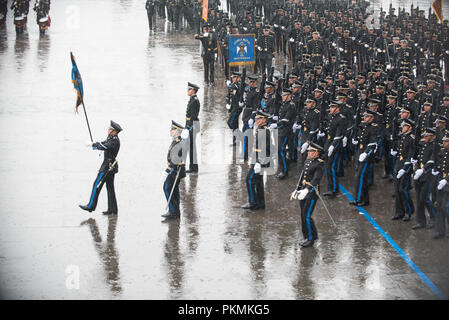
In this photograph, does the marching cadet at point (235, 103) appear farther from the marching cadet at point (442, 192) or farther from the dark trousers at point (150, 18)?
the dark trousers at point (150, 18)

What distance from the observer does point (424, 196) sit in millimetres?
11023

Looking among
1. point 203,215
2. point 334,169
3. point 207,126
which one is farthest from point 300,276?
point 207,126

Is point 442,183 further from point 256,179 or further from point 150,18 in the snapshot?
point 150,18

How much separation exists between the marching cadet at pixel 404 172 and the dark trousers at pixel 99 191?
4377 millimetres

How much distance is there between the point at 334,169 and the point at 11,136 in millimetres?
7163

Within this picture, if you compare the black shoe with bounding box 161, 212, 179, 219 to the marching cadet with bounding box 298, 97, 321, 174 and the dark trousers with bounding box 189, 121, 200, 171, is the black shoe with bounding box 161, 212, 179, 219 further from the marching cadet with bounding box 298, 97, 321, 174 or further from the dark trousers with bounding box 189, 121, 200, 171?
the marching cadet with bounding box 298, 97, 321, 174

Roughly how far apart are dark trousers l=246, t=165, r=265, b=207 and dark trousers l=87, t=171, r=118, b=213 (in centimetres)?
213

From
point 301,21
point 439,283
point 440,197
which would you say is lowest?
point 439,283

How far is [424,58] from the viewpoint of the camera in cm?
2269

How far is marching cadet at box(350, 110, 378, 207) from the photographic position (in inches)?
482

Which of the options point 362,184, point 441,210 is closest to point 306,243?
point 441,210

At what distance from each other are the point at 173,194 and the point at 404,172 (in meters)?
3.57

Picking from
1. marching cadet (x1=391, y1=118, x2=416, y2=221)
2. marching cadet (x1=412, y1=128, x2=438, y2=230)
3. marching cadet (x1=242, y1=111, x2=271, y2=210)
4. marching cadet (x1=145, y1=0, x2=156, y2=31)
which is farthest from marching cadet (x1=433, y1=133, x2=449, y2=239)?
marching cadet (x1=145, y1=0, x2=156, y2=31)

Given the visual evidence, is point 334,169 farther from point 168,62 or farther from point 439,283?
point 168,62
